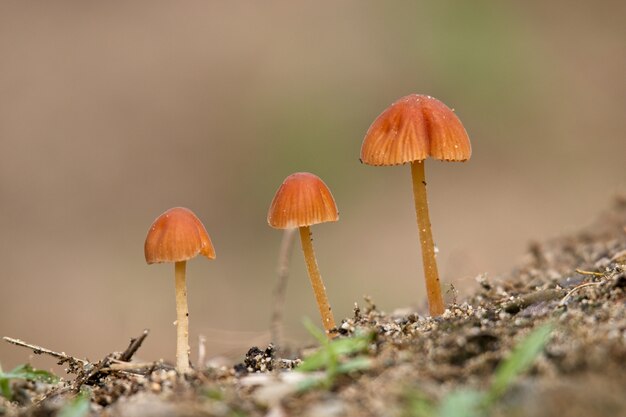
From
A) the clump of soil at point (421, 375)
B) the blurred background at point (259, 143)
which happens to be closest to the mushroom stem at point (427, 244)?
the clump of soil at point (421, 375)

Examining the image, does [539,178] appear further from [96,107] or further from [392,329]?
[392,329]

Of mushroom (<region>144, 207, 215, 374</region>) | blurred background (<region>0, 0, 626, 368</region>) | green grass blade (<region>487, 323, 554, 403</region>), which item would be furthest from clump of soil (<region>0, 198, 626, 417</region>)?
blurred background (<region>0, 0, 626, 368</region>)

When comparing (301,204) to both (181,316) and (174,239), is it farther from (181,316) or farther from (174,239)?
(181,316)

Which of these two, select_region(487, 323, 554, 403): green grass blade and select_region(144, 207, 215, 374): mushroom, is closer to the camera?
select_region(487, 323, 554, 403): green grass blade

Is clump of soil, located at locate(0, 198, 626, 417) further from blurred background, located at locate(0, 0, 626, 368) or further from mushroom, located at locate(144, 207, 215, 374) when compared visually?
blurred background, located at locate(0, 0, 626, 368)

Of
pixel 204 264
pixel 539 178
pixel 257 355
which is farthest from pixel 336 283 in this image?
pixel 257 355
